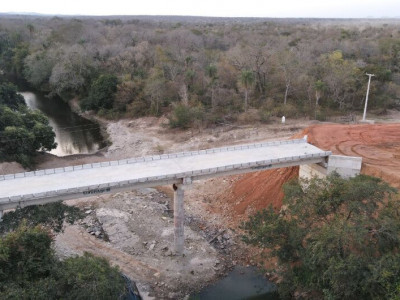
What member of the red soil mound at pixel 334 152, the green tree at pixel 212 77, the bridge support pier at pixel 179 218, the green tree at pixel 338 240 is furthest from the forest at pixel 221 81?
the green tree at pixel 338 240

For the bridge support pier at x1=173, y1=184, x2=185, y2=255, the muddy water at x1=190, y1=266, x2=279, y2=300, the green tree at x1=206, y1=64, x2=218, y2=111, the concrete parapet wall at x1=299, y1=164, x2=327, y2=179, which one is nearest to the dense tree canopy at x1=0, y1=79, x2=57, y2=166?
the bridge support pier at x1=173, y1=184, x2=185, y2=255

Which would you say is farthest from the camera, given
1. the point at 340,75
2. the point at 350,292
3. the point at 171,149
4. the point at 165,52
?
the point at 165,52

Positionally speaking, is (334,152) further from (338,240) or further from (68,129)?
(68,129)

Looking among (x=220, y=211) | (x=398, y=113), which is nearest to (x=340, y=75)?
(x=398, y=113)

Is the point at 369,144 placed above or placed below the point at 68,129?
above

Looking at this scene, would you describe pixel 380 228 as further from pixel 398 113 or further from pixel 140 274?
pixel 398 113

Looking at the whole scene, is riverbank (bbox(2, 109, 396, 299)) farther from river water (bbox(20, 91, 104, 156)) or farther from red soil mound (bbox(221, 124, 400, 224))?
river water (bbox(20, 91, 104, 156))

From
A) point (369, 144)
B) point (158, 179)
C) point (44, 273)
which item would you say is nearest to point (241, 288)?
point (158, 179)
